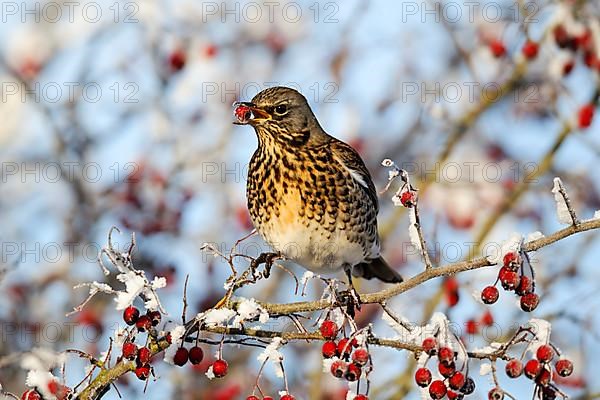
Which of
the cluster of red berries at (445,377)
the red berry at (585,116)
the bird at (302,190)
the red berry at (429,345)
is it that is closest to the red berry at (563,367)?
the cluster of red berries at (445,377)

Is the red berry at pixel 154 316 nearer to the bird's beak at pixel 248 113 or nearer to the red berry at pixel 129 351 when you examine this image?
the red berry at pixel 129 351

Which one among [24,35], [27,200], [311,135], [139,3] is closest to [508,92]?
[311,135]

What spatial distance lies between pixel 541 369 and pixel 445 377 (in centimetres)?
26

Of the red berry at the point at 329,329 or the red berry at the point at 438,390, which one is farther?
the red berry at the point at 329,329

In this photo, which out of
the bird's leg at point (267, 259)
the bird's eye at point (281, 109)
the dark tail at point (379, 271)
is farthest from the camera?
the dark tail at point (379, 271)

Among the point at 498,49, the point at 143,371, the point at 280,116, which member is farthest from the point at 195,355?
the point at 498,49

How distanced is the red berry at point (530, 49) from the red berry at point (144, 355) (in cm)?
397

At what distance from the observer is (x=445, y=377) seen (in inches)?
105

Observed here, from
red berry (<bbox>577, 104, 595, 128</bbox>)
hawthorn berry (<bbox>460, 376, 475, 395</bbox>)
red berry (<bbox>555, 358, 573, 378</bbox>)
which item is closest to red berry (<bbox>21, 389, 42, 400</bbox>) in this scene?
hawthorn berry (<bbox>460, 376, 475, 395</bbox>)

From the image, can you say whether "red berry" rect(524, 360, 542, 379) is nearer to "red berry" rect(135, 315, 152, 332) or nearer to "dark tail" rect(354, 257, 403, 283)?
"red berry" rect(135, 315, 152, 332)

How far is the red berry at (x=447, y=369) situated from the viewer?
2641 millimetres

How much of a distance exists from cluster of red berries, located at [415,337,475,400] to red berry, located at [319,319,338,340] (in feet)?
1.08

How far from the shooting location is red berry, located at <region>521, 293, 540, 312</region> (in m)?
2.79

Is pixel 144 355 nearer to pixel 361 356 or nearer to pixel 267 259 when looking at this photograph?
pixel 361 356
